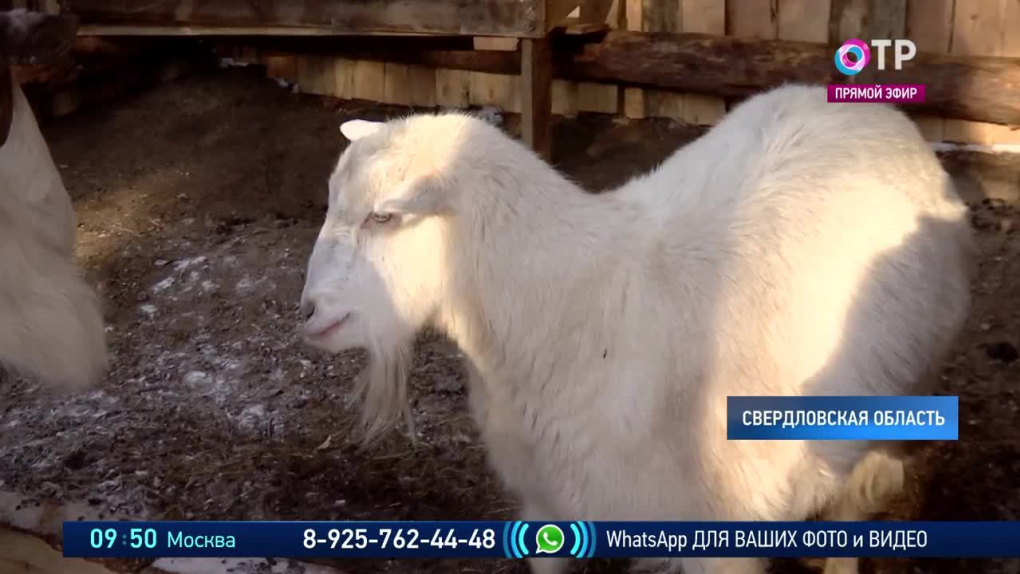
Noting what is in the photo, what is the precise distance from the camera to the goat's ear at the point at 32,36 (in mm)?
3057

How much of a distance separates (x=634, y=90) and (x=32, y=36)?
11.0ft

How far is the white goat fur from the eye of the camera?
3139mm

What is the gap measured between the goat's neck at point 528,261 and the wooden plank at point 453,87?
385cm

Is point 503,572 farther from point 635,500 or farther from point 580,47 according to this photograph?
point 580,47

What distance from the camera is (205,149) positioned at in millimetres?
6125

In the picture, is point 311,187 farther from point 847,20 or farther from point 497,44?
point 847,20

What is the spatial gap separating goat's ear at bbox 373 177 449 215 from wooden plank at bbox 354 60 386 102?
4283 millimetres

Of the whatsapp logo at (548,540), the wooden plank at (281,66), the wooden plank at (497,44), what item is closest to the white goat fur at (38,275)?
the whatsapp logo at (548,540)

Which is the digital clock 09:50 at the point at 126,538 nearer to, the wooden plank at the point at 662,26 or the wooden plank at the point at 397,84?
the wooden plank at the point at 662,26

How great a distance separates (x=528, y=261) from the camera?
2.34 m

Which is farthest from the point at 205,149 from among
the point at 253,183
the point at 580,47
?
the point at 580,47

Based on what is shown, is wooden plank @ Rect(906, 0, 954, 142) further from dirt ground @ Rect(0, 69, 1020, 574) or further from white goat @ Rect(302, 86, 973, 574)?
white goat @ Rect(302, 86, 973, 574)

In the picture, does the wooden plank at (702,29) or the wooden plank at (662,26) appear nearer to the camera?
the wooden plank at (702,29)

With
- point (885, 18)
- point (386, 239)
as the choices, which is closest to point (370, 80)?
point (885, 18)
